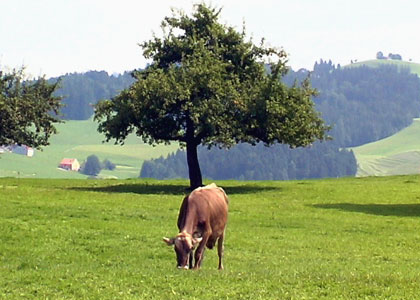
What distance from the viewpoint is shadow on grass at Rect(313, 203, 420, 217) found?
50.1 meters

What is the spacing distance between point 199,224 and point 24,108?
52138mm

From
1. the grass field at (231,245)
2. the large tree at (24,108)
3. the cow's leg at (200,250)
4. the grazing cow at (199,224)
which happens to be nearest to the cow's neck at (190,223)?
the grazing cow at (199,224)

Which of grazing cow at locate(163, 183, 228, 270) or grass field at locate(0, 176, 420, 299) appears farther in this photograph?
grazing cow at locate(163, 183, 228, 270)

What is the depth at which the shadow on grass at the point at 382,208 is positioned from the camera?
5006 cm

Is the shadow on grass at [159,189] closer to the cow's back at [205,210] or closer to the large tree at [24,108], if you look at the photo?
the large tree at [24,108]

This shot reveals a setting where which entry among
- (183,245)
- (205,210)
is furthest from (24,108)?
(183,245)

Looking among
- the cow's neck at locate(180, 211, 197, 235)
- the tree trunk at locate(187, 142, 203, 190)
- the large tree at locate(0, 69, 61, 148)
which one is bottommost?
the cow's neck at locate(180, 211, 197, 235)

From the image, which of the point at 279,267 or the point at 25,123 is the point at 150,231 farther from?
the point at 25,123

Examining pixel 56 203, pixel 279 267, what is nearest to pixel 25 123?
pixel 56 203

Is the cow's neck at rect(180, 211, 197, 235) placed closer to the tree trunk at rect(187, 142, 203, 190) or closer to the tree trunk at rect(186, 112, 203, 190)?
the tree trunk at rect(187, 142, 203, 190)

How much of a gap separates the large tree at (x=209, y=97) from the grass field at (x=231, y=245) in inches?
189

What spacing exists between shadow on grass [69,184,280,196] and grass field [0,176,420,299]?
0.34ft

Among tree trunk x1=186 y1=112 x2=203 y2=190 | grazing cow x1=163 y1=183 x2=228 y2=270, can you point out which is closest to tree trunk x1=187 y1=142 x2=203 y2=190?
tree trunk x1=186 y1=112 x2=203 y2=190

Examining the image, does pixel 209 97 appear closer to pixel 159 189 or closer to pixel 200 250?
pixel 159 189
